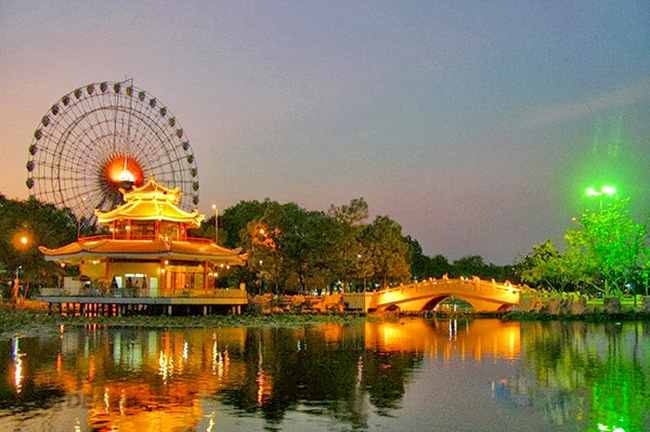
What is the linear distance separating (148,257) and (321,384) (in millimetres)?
39227

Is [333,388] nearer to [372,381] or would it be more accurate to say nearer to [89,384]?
[372,381]

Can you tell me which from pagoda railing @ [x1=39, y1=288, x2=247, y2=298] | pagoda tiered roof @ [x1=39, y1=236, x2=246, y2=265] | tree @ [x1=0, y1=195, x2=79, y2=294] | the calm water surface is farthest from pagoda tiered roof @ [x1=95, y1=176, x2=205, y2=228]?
the calm water surface

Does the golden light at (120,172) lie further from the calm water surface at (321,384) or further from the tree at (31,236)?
the calm water surface at (321,384)

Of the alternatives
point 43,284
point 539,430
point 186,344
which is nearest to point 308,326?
point 186,344

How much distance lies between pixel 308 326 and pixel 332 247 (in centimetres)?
2551

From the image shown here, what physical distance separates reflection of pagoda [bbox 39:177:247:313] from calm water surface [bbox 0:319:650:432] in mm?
17090

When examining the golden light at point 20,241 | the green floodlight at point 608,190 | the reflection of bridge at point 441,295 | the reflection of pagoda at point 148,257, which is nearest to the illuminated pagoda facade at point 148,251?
the reflection of pagoda at point 148,257

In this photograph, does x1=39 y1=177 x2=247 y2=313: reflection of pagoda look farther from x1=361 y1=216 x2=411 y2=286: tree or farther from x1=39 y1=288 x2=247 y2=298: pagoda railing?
x1=361 y1=216 x2=411 y2=286: tree

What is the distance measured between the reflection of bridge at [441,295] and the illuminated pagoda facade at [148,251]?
1566 cm

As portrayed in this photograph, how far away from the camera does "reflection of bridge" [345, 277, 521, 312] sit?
215 feet

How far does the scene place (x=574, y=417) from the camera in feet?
53.1

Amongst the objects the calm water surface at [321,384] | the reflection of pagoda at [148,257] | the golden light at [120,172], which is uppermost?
the golden light at [120,172]

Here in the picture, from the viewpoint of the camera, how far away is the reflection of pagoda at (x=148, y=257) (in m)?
53.9

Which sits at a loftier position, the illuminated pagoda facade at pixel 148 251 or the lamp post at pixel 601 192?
the lamp post at pixel 601 192
